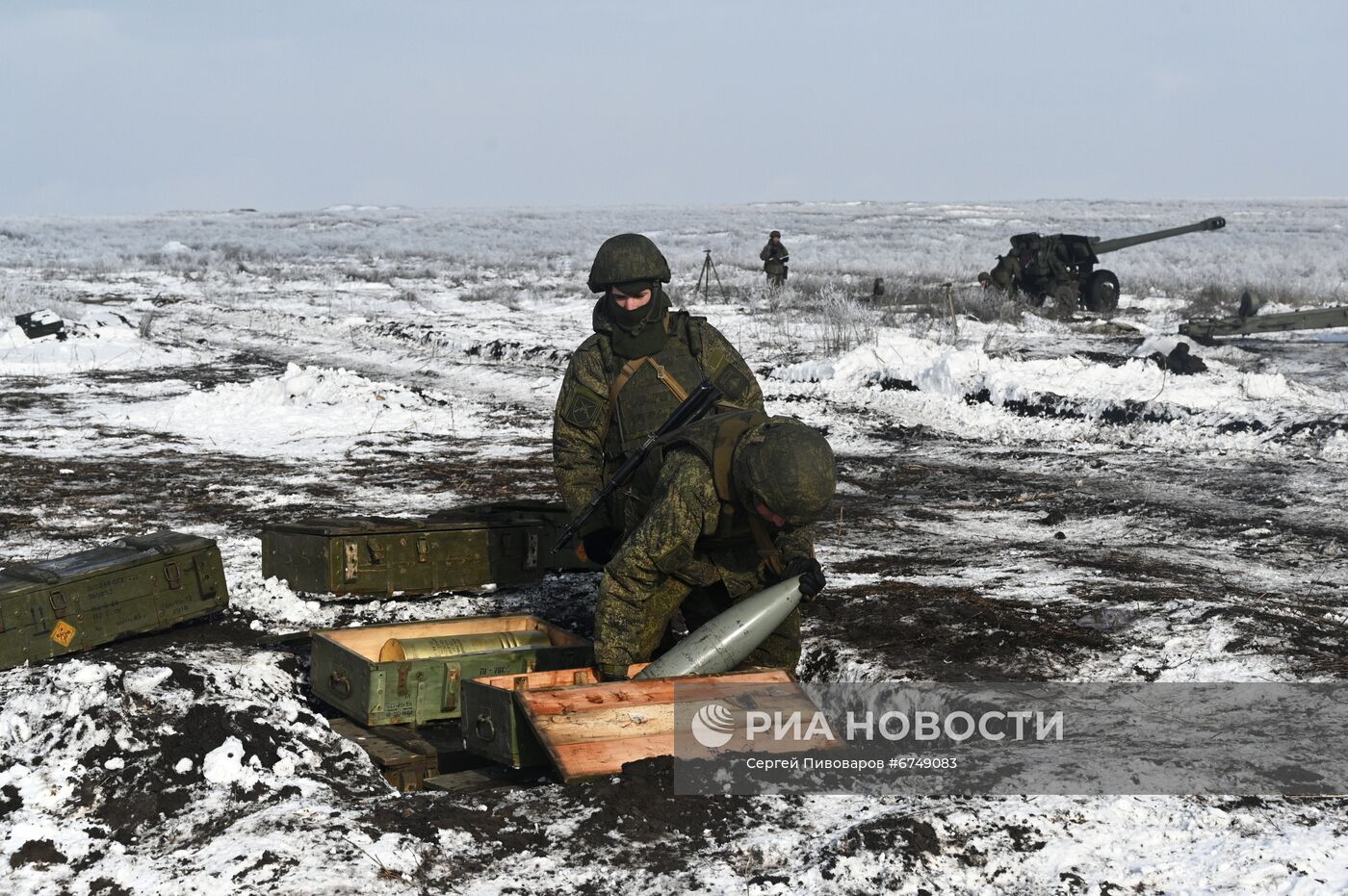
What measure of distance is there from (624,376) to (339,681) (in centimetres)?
208

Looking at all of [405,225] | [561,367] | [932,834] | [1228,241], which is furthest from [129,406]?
[405,225]

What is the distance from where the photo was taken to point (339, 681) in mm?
6223

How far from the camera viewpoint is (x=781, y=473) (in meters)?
5.14

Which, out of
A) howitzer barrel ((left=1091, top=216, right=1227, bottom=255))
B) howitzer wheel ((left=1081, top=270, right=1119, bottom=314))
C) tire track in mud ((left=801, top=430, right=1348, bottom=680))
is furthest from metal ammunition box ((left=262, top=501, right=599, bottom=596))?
howitzer wheel ((left=1081, top=270, right=1119, bottom=314))

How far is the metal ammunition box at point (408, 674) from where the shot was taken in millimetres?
6000

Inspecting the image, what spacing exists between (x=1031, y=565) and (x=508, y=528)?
3.39m

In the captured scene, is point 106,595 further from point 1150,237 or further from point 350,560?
point 1150,237

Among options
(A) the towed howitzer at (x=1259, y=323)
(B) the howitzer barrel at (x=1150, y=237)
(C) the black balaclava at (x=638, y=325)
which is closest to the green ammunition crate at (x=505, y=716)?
(C) the black balaclava at (x=638, y=325)

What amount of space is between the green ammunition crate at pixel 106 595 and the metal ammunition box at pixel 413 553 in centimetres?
67

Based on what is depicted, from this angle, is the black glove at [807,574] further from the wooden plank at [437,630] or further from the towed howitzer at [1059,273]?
the towed howitzer at [1059,273]

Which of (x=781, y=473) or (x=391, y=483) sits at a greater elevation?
(x=781, y=473)

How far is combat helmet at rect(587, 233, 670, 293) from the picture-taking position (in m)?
6.62

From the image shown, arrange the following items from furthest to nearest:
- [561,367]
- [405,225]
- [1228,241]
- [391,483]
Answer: [405,225] → [1228,241] → [561,367] → [391,483]

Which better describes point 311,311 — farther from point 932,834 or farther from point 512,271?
point 932,834
